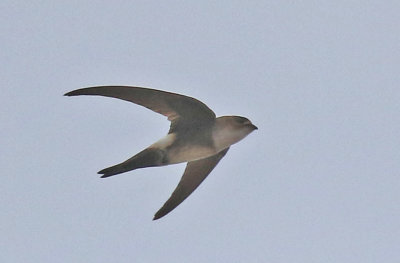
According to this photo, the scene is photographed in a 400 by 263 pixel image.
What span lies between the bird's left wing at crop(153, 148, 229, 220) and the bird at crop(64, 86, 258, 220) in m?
0.22

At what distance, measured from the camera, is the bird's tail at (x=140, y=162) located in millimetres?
10750

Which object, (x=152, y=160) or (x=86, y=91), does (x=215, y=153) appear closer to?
(x=152, y=160)

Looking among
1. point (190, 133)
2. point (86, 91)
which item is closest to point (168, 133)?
point (190, 133)

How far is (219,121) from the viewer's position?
36.7ft

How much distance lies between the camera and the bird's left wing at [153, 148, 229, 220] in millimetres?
11617

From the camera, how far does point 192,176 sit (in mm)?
11797

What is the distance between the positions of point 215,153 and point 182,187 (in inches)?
24.6

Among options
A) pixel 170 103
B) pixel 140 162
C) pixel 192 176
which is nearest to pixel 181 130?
pixel 170 103

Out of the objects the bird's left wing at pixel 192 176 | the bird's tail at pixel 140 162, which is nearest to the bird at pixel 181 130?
the bird's tail at pixel 140 162

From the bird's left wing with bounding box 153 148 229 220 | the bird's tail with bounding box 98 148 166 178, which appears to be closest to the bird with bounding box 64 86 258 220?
the bird's tail with bounding box 98 148 166 178

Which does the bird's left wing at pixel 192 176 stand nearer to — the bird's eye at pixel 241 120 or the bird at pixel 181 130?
the bird at pixel 181 130

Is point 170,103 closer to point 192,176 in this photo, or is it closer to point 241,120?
point 241,120

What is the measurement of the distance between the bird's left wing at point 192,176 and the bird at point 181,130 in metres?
0.22

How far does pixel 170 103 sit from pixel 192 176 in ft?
3.59
